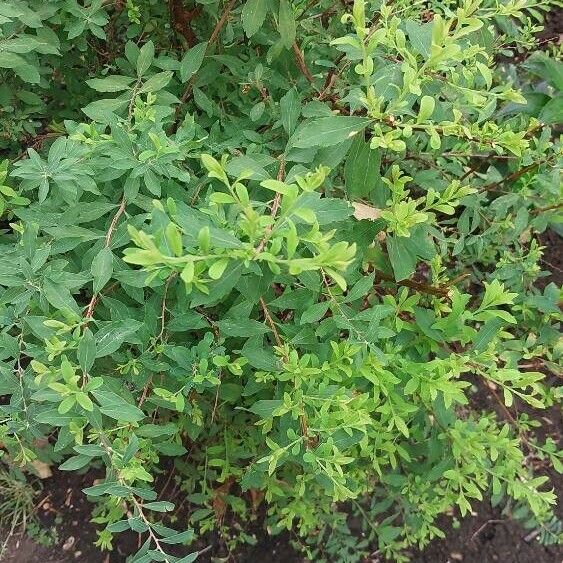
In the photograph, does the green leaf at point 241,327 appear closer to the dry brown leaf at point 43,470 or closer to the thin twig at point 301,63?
the thin twig at point 301,63

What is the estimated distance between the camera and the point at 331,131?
1132 mm

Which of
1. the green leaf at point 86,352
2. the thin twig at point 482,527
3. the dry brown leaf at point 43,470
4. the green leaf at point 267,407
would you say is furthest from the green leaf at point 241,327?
the thin twig at point 482,527

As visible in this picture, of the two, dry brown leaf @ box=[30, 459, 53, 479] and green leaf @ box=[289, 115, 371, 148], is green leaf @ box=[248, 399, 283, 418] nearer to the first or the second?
green leaf @ box=[289, 115, 371, 148]

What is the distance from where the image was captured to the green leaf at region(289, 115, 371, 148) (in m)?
1.12

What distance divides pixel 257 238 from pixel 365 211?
2.22ft

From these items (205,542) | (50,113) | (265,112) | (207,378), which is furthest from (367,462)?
(50,113)

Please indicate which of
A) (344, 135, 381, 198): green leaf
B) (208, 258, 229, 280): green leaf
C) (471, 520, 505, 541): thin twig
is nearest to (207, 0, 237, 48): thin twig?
(344, 135, 381, 198): green leaf

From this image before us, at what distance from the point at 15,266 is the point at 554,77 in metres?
1.64

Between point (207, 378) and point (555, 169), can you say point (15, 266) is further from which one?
point (555, 169)

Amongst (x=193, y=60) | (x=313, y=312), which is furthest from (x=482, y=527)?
(x=193, y=60)

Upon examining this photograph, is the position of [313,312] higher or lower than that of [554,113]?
lower

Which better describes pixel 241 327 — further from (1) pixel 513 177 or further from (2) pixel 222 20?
(1) pixel 513 177

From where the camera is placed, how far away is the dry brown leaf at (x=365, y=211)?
1.50 metres

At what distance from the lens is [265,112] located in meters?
1.58
